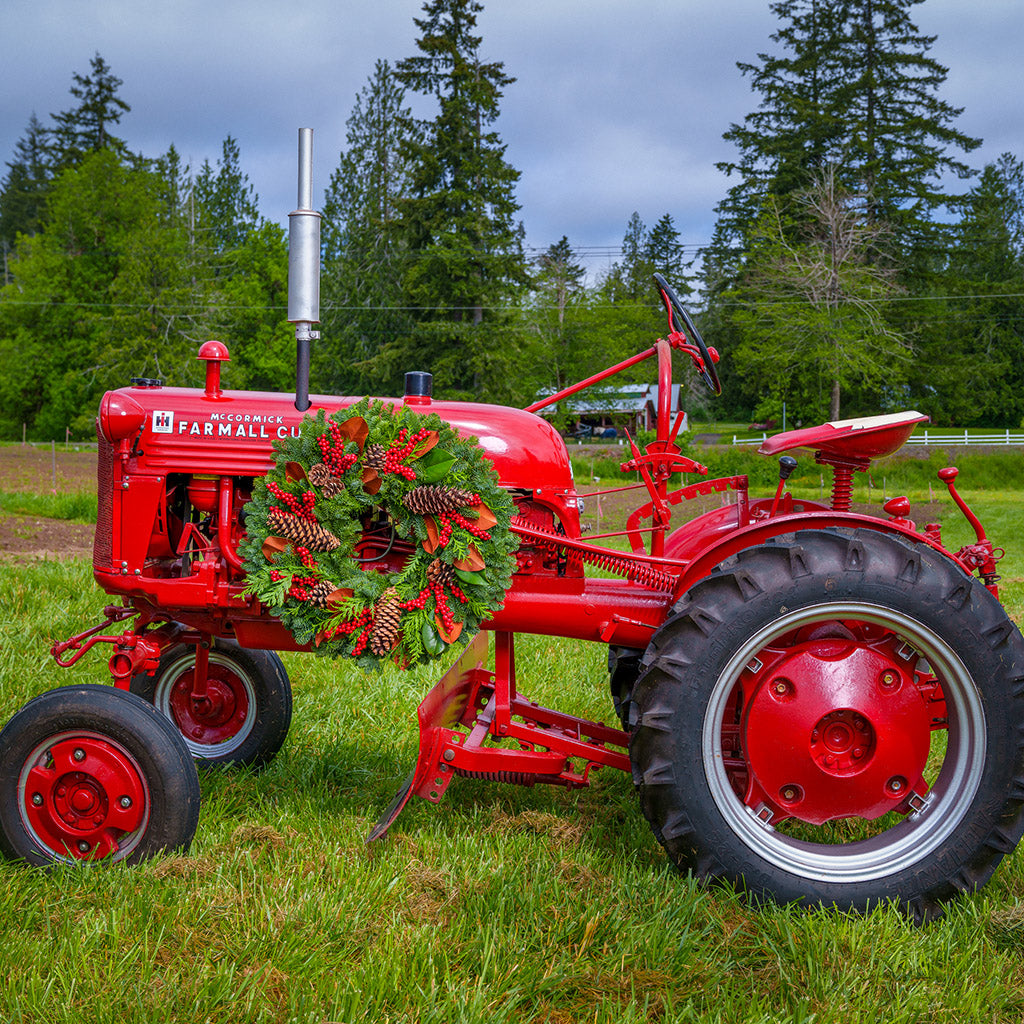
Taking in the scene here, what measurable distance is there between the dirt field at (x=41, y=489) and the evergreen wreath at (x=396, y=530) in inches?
265

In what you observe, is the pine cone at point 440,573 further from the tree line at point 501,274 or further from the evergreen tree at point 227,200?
the evergreen tree at point 227,200

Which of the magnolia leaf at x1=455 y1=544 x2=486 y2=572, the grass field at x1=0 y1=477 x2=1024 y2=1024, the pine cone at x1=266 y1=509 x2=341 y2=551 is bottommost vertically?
the grass field at x1=0 y1=477 x2=1024 y2=1024

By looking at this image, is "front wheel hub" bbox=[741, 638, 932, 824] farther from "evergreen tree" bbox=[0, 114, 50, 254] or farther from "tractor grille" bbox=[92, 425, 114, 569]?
"evergreen tree" bbox=[0, 114, 50, 254]

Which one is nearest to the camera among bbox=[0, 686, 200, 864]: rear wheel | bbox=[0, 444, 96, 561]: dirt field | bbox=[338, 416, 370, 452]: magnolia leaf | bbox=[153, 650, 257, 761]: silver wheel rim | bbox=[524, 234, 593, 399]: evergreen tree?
bbox=[0, 686, 200, 864]: rear wheel

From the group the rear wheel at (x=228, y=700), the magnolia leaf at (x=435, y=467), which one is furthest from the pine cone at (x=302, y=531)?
the rear wheel at (x=228, y=700)

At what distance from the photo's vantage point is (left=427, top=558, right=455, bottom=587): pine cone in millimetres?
2867

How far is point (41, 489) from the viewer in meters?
17.2

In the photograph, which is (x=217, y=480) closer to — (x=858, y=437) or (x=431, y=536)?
(x=431, y=536)

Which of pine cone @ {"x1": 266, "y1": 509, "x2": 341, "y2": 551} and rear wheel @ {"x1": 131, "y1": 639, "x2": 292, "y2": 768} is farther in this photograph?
rear wheel @ {"x1": 131, "y1": 639, "x2": 292, "y2": 768}

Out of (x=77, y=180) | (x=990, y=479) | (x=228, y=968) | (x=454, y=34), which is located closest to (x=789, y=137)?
(x=454, y=34)

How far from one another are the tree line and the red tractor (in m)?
23.7

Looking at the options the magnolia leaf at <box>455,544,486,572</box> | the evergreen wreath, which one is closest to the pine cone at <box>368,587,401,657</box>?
the evergreen wreath

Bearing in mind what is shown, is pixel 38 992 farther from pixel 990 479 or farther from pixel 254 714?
pixel 990 479

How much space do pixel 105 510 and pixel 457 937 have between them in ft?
6.15
